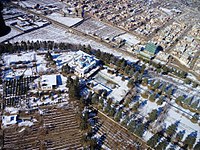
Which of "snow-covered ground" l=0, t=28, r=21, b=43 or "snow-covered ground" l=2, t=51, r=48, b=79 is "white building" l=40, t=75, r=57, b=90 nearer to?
"snow-covered ground" l=2, t=51, r=48, b=79

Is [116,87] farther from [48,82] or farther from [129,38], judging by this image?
[129,38]

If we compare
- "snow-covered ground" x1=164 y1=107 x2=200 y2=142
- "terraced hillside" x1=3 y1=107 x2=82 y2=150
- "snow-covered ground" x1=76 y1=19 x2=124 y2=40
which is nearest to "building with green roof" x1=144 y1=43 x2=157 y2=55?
"snow-covered ground" x1=76 y1=19 x2=124 y2=40

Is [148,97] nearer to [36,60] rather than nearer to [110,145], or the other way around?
[110,145]

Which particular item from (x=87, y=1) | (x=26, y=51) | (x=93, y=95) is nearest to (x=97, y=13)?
(x=87, y=1)

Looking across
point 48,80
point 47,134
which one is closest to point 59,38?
point 48,80

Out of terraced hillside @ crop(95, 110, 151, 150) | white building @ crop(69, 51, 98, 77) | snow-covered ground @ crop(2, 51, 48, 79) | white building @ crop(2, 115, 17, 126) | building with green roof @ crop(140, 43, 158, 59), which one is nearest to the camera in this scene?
terraced hillside @ crop(95, 110, 151, 150)

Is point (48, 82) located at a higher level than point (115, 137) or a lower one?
higher

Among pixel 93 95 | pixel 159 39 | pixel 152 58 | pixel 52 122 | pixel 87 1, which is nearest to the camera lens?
pixel 52 122

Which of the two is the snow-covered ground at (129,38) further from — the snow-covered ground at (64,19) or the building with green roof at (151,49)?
the snow-covered ground at (64,19)

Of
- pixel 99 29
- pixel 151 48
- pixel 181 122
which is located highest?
pixel 151 48

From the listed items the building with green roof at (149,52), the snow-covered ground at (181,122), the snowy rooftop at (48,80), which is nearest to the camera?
the snow-covered ground at (181,122)

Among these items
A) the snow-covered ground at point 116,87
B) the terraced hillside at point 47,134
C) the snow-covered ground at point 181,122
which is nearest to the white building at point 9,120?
the terraced hillside at point 47,134
